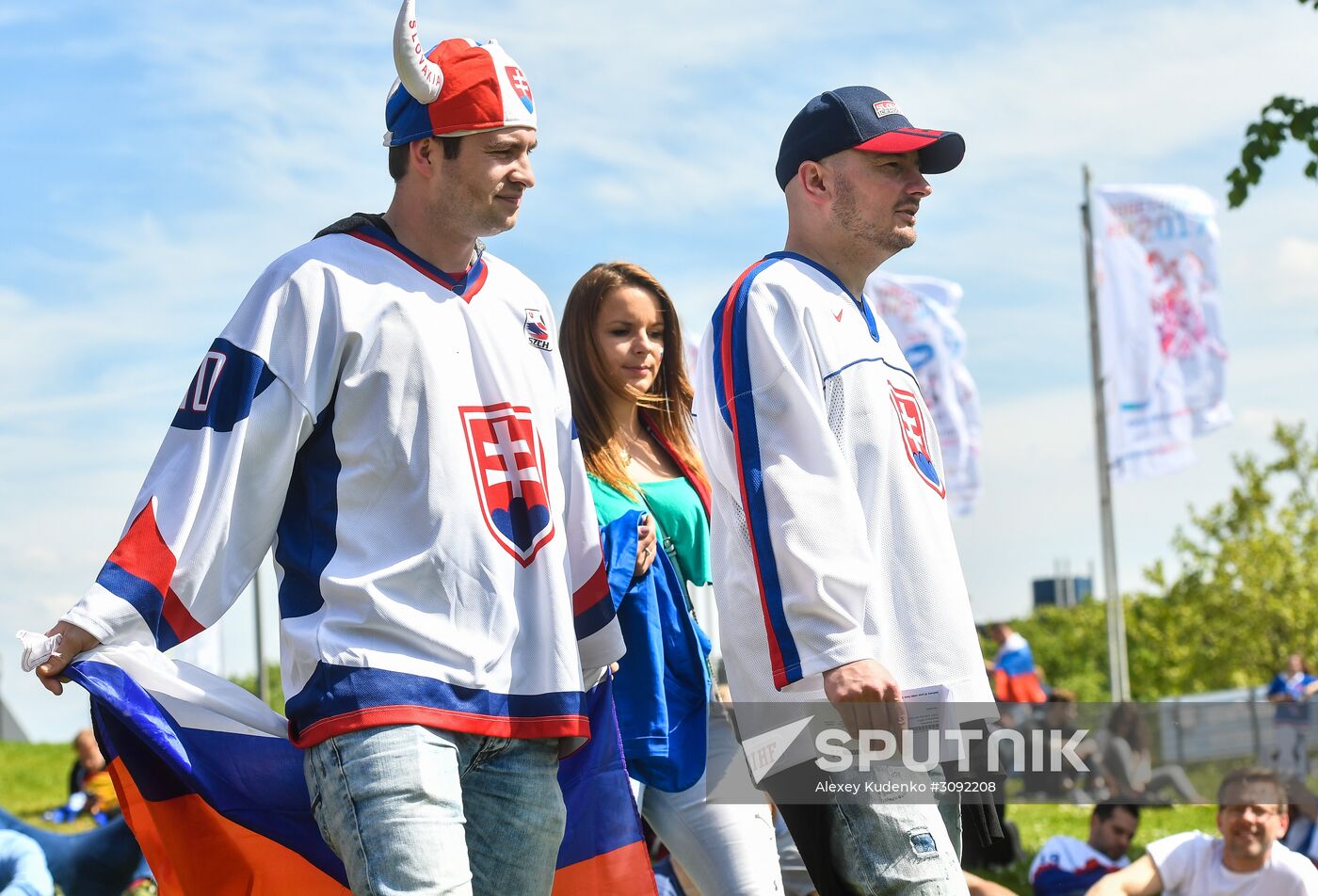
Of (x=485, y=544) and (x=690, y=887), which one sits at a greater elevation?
(x=485, y=544)

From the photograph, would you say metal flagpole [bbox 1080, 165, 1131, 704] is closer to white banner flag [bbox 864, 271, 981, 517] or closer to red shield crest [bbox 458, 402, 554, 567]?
white banner flag [bbox 864, 271, 981, 517]

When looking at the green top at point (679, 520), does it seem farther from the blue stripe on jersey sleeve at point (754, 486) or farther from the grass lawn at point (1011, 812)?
the grass lawn at point (1011, 812)

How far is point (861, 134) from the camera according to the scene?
3.67 meters

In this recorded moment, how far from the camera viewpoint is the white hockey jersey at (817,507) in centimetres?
324

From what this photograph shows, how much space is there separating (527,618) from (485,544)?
0.63ft

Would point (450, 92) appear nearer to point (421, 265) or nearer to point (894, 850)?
point (421, 265)

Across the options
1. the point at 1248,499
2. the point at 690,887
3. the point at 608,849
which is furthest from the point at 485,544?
the point at 1248,499

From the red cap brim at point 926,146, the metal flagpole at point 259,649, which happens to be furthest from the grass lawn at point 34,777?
the red cap brim at point 926,146

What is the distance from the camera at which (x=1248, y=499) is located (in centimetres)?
3609

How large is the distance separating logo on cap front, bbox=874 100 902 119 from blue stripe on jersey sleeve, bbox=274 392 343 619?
1.47m

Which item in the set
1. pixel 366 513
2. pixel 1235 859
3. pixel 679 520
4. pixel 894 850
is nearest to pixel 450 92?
pixel 366 513

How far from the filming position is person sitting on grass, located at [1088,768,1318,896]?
6.98 m

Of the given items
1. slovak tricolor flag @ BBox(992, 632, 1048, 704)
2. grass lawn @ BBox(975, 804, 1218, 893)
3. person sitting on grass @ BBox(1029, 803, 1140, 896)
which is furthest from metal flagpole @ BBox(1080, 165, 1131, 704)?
person sitting on grass @ BBox(1029, 803, 1140, 896)

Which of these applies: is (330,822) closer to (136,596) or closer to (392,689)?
(392,689)
